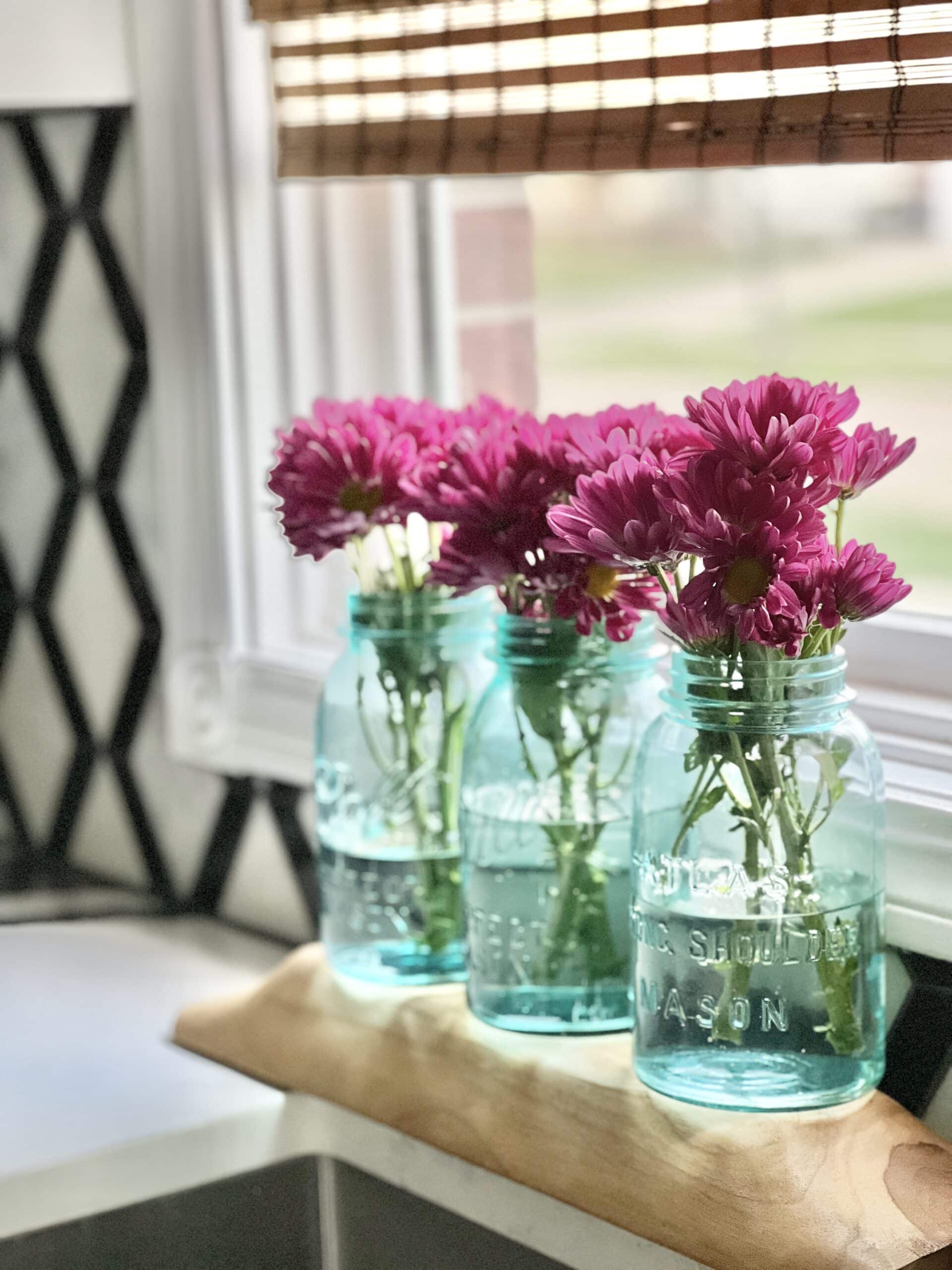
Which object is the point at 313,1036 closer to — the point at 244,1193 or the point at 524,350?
the point at 244,1193

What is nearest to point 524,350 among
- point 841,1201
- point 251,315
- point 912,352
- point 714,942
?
point 251,315

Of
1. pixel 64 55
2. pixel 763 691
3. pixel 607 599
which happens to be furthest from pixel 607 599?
pixel 64 55

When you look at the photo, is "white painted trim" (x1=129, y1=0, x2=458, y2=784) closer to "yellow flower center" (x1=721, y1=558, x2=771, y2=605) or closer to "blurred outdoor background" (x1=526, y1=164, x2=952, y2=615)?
"blurred outdoor background" (x1=526, y1=164, x2=952, y2=615)

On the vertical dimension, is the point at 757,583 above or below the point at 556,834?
above

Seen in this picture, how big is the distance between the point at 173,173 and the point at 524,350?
0.33 meters

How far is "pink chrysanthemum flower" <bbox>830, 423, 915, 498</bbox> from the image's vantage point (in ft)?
2.53

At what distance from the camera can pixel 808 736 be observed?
0.83 metres

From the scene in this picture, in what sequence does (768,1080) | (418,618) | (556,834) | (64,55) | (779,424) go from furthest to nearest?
(64,55), (418,618), (556,834), (768,1080), (779,424)

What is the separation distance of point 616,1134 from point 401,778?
0.30m

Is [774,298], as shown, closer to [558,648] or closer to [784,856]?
[558,648]

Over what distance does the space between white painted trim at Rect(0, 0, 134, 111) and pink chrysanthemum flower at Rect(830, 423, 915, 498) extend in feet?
2.51

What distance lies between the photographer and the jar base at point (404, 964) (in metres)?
1.08

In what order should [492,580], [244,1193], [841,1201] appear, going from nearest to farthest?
[841,1201], [492,580], [244,1193]

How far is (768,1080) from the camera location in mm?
842
